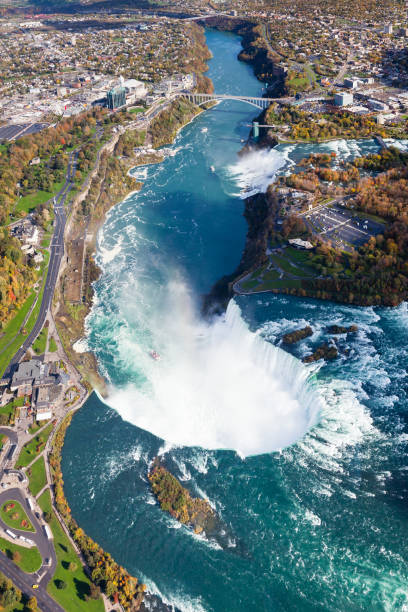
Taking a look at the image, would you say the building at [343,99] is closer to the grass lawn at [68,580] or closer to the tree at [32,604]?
the grass lawn at [68,580]

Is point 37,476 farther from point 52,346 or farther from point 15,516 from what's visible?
point 52,346

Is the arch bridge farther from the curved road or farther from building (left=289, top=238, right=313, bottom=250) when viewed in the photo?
the curved road

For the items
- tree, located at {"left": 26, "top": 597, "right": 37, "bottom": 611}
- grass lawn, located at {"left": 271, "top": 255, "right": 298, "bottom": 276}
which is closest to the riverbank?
tree, located at {"left": 26, "top": 597, "right": 37, "bottom": 611}

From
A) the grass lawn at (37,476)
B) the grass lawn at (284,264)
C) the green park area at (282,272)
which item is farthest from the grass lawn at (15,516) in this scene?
the grass lawn at (284,264)

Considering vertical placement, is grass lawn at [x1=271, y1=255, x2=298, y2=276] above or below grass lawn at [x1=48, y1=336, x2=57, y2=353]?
above

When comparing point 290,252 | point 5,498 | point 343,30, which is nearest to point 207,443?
point 5,498

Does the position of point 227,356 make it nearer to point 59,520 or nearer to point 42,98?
point 59,520
